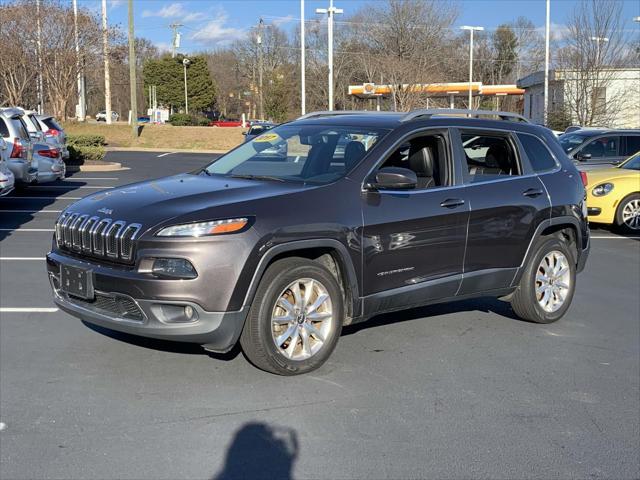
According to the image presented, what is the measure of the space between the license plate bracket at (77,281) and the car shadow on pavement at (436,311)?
2.26 m

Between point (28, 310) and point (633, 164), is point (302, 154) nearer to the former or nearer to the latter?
point (28, 310)

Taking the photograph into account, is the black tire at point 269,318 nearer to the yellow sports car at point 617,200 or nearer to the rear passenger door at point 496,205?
the rear passenger door at point 496,205

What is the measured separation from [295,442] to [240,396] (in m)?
0.76

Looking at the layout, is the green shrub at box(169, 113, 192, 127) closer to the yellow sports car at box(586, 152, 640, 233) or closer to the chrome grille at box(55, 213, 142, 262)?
the yellow sports car at box(586, 152, 640, 233)

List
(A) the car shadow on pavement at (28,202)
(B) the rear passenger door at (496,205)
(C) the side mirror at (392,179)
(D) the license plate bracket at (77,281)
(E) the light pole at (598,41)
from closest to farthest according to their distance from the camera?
(D) the license plate bracket at (77,281) → (C) the side mirror at (392,179) → (B) the rear passenger door at (496,205) → (A) the car shadow on pavement at (28,202) → (E) the light pole at (598,41)

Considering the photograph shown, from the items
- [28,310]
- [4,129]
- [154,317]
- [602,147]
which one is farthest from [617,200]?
[4,129]

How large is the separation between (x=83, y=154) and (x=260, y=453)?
24.6 metres

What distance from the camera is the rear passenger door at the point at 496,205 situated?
6.21m

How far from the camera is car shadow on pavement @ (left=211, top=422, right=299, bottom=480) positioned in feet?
12.8

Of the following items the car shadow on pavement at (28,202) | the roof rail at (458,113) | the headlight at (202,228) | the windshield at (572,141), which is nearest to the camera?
the headlight at (202,228)

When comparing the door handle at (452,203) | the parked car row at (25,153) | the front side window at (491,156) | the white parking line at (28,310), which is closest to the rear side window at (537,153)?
the front side window at (491,156)

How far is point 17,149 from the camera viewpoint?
15297 millimetres

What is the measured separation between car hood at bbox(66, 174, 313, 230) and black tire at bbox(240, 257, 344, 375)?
18.8 inches

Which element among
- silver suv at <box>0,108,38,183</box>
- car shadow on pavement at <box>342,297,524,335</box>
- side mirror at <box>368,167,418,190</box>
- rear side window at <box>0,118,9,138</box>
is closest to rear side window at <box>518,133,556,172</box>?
car shadow on pavement at <box>342,297,524,335</box>
